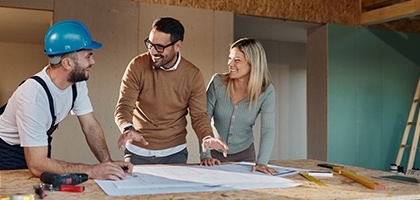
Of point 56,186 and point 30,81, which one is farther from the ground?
point 30,81

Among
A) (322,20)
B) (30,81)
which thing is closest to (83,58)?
(30,81)

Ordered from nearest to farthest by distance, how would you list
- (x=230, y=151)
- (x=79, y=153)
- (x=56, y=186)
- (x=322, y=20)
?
(x=56, y=186)
(x=230, y=151)
(x=79, y=153)
(x=322, y=20)

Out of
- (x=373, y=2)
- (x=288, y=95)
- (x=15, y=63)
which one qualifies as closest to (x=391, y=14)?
(x=373, y=2)

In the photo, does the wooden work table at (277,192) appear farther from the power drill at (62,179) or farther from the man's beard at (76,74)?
the man's beard at (76,74)

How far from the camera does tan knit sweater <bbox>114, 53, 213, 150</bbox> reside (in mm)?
2449

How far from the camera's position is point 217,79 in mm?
2674

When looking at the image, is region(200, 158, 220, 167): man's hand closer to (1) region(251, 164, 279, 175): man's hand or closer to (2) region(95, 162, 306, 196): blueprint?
(2) region(95, 162, 306, 196): blueprint

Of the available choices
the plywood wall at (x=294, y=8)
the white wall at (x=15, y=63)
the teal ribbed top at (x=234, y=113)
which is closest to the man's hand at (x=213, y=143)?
the teal ribbed top at (x=234, y=113)

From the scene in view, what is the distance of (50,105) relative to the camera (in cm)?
181

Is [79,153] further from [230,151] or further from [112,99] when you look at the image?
[230,151]

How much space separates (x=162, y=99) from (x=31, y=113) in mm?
875

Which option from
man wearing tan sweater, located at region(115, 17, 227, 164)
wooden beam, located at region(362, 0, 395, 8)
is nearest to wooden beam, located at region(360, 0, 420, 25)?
wooden beam, located at region(362, 0, 395, 8)

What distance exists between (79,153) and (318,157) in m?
3.35

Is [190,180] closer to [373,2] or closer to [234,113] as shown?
[234,113]
